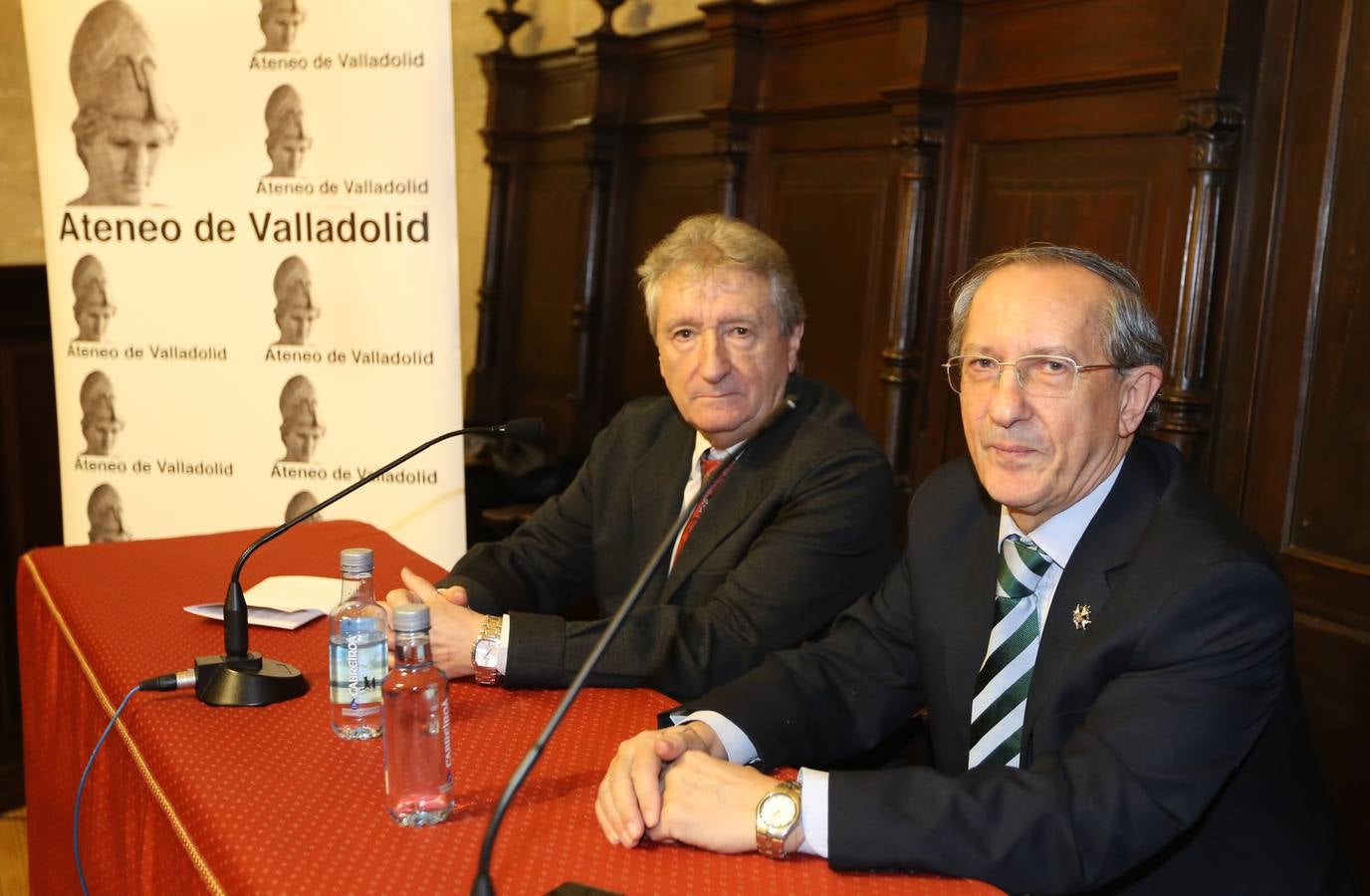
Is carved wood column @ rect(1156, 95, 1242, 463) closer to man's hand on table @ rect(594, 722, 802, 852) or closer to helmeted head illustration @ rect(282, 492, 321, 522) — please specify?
man's hand on table @ rect(594, 722, 802, 852)

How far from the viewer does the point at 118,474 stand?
372 cm

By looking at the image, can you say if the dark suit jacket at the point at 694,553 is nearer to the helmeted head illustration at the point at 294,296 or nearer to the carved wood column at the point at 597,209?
the helmeted head illustration at the point at 294,296

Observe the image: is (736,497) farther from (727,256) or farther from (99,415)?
(99,415)

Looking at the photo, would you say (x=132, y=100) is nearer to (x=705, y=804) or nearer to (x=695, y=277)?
(x=695, y=277)

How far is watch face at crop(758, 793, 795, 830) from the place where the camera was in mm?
1366

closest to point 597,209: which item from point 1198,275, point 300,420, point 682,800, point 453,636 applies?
point 300,420

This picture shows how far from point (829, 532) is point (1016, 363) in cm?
59

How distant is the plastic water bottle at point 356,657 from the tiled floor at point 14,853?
6.12 ft

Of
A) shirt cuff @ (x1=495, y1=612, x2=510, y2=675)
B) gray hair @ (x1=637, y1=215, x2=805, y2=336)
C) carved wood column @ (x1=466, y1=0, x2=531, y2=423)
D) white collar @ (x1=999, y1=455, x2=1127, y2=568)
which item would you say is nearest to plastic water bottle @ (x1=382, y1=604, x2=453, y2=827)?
shirt cuff @ (x1=495, y1=612, x2=510, y2=675)

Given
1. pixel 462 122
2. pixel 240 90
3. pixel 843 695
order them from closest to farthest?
pixel 843 695 < pixel 240 90 < pixel 462 122

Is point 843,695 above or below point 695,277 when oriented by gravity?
below

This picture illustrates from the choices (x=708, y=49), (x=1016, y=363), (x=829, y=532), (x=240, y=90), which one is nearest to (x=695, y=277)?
(x=829, y=532)

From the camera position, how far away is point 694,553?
236 cm

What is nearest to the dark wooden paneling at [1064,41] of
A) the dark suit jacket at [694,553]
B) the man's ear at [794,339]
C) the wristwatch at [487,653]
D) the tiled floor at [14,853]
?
the man's ear at [794,339]
